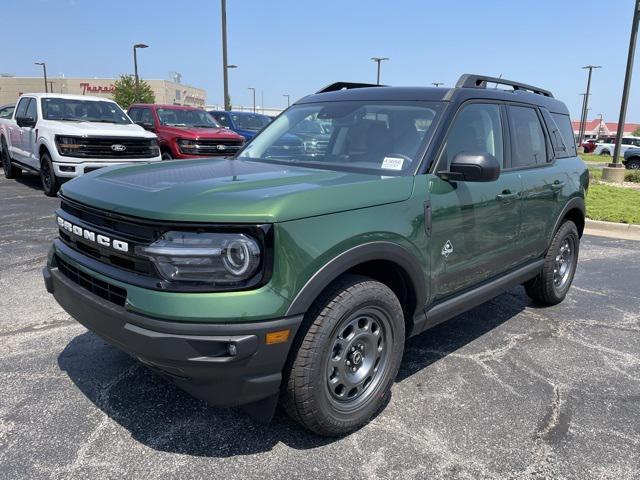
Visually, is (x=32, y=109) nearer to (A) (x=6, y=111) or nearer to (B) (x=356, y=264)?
(A) (x=6, y=111)

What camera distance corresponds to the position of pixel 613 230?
8883mm

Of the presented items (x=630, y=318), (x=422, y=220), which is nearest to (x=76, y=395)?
(x=422, y=220)

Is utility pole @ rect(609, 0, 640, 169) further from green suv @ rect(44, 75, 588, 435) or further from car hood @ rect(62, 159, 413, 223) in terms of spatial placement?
car hood @ rect(62, 159, 413, 223)

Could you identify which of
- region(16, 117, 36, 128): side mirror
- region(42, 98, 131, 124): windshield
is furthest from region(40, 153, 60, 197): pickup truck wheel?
region(42, 98, 131, 124): windshield

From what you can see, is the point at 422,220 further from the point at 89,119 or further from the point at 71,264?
the point at 89,119

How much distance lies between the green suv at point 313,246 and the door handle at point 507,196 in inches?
0.4

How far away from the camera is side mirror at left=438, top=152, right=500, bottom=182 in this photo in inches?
116

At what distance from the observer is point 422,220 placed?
2.94 meters

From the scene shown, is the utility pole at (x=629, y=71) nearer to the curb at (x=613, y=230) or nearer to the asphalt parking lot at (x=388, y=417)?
the curb at (x=613, y=230)

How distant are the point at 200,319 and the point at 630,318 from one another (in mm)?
4199

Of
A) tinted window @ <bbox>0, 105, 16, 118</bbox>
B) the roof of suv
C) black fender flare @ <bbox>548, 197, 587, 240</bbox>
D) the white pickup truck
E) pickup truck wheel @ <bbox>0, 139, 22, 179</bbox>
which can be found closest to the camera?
the roof of suv

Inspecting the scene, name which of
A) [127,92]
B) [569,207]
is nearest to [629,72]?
[569,207]

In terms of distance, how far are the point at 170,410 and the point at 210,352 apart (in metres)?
1.00

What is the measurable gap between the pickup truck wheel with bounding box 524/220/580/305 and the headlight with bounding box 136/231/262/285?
3230 millimetres
